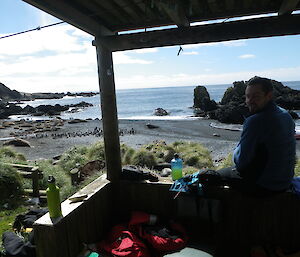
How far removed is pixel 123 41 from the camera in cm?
389

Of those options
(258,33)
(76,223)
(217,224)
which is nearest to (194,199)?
(217,224)

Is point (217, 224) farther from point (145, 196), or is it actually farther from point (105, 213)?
point (105, 213)

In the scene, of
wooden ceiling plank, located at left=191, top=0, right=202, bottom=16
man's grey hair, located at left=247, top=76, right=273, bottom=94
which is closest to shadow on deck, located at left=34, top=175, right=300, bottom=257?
man's grey hair, located at left=247, top=76, right=273, bottom=94

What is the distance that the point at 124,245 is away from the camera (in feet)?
11.5

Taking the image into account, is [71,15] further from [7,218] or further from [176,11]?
[7,218]

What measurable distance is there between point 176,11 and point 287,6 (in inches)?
49.2

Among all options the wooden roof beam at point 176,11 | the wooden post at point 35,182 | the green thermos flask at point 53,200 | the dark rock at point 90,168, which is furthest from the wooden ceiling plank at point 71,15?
the dark rock at point 90,168

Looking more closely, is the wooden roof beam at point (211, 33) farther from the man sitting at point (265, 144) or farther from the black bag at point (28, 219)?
the black bag at point (28, 219)

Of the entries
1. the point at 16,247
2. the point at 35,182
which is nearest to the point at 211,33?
the point at 16,247

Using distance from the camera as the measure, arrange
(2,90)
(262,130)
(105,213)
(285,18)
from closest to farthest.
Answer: (262,130) < (285,18) < (105,213) < (2,90)

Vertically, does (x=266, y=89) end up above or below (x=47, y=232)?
above

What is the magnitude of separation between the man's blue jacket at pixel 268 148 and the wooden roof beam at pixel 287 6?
1085mm

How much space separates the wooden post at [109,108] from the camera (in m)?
4.04

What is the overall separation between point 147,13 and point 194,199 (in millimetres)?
2432
